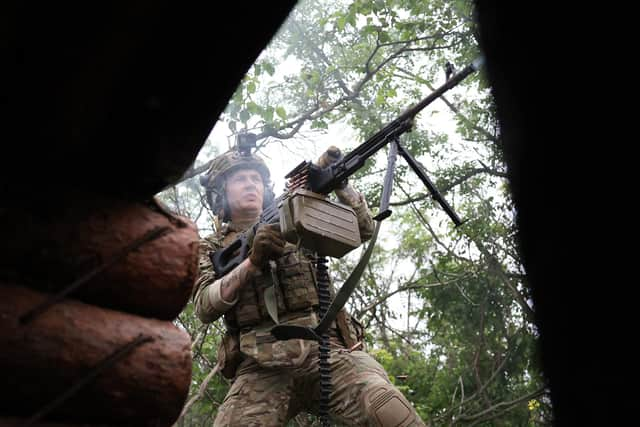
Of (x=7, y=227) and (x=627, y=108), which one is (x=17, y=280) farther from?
(x=627, y=108)

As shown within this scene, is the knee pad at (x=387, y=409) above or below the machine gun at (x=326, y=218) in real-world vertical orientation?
below

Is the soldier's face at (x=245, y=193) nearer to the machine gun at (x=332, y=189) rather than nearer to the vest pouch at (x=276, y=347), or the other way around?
the machine gun at (x=332, y=189)

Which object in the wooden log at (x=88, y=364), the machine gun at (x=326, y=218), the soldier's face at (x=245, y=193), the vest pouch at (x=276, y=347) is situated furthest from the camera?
the soldier's face at (x=245, y=193)

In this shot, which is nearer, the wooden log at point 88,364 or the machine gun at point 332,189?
the wooden log at point 88,364

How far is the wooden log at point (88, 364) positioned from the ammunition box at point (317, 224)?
5.98ft

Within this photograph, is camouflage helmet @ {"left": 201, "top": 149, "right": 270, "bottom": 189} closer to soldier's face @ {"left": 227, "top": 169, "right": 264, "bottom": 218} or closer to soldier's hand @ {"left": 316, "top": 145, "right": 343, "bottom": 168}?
soldier's face @ {"left": 227, "top": 169, "right": 264, "bottom": 218}

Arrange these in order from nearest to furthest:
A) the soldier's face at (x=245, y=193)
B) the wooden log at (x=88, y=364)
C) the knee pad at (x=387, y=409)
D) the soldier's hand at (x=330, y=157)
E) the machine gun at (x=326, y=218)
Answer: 1. the wooden log at (x=88, y=364)
2. the knee pad at (x=387, y=409)
3. the machine gun at (x=326, y=218)
4. the soldier's hand at (x=330, y=157)
5. the soldier's face at (x=245, y=193)

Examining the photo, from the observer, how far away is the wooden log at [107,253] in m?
1.55

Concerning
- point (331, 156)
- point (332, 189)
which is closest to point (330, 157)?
point (331, 156)

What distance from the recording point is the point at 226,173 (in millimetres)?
4730

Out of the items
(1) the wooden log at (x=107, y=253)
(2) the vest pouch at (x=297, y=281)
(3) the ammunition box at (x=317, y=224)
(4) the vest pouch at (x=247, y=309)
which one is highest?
(3) the ammunition box at (x=317, y=224)

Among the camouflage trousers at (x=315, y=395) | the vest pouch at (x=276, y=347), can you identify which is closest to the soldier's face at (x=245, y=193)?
the vest pouch at (x=276, y=347)

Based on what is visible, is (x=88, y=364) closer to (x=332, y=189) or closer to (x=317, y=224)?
(x=317, y=224)

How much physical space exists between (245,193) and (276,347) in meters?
1.34
